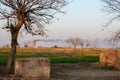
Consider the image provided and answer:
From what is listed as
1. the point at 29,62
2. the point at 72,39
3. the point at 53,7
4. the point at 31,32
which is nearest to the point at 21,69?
the point at 29,62

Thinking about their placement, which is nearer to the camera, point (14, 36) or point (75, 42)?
point (14, 36)

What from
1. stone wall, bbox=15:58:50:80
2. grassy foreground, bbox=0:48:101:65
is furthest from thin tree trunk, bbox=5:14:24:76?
grassy foreground, bbox=0:48:101:65

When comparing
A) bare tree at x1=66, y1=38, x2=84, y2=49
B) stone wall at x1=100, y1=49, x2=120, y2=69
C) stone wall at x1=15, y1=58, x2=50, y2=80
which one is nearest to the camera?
stone wall at x1=15, y1=58, x2=50, y2=80

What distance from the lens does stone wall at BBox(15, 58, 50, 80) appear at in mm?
26000

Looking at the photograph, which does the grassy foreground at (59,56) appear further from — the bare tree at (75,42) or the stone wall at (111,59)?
the bare tree at (75,42)

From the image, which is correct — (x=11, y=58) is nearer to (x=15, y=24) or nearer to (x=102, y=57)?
(x=15, y=24)

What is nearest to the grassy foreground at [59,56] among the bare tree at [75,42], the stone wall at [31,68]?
the stone wall at [31,68]

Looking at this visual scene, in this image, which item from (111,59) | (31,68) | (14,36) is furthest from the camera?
(111,59)

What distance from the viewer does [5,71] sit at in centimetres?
2778

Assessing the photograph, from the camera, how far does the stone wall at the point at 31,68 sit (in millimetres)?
26000

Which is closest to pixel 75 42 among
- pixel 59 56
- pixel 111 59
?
pixel 59 56

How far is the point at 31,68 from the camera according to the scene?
1027 inches

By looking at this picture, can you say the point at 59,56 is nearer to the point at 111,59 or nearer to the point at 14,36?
the point at 111,59

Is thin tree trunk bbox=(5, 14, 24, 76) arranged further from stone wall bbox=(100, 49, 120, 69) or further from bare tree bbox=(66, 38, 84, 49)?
bare tree bbox=(66, 38, 84, 49)
